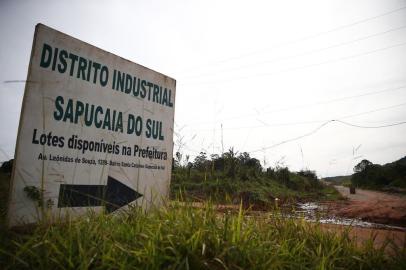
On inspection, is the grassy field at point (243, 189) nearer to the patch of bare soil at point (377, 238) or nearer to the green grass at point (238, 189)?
the green grass at point (238, 189)

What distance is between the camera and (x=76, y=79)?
112 inches

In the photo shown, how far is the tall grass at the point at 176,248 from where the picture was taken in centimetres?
161

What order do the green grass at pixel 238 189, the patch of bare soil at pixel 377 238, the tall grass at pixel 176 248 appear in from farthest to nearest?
the green grass at pixel 238 189
the patch of bare soil at pixel 377 238
the tall grass at pixel 176 248

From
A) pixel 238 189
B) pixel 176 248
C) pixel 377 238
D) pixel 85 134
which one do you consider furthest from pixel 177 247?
pixel 238 189

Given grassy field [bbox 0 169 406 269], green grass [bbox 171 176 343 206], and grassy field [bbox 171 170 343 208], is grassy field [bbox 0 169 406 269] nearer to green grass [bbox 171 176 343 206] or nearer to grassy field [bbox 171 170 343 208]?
grassy field [bbox 171 170 343 208]

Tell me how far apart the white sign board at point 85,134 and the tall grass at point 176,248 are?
1.02 feet

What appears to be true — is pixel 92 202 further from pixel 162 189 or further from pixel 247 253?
pixel 247 253

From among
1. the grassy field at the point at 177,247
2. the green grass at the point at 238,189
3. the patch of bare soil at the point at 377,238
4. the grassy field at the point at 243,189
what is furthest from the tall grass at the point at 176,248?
the green grass at the point at 238,189

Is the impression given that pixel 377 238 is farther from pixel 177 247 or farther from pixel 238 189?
pixel 238 189

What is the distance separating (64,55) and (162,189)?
1987 millimetres

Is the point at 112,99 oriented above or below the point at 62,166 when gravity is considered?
above

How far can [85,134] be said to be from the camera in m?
2.87

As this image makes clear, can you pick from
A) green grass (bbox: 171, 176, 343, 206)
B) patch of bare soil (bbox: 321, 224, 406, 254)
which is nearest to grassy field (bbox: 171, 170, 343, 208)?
green grass (bbox: 171, 176, 343, 206)

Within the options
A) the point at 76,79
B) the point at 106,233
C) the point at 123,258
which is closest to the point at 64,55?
the point at 76,79
